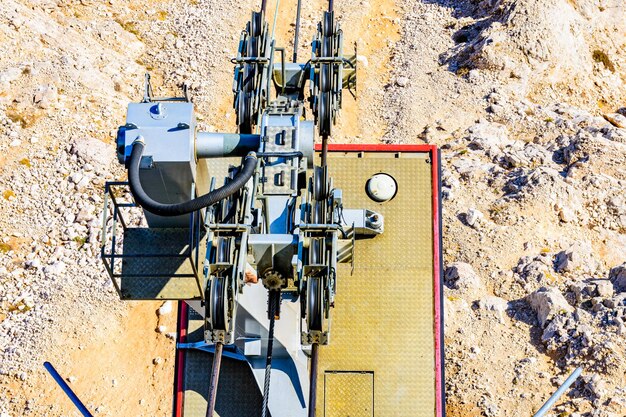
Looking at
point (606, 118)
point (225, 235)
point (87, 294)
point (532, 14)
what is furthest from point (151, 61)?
point (225, 235)

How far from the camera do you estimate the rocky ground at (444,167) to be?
1955 cm

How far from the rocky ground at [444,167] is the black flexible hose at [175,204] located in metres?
9.57

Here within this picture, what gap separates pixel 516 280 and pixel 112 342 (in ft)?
29.0

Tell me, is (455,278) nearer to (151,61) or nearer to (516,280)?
(516,280)

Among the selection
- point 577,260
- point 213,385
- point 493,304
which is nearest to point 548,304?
point 493,304

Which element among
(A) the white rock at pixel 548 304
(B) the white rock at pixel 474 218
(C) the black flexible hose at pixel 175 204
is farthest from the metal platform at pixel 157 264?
(B) the white rock at pixel 474 218

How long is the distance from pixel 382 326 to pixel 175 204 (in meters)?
5.64

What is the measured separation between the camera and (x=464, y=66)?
27.5 metres

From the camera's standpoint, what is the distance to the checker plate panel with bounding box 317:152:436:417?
48.5 ft

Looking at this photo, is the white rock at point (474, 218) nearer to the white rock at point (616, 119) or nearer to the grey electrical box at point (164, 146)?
the white rock at point (616, 119)

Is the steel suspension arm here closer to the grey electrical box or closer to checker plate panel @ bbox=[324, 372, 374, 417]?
the grey electrical box

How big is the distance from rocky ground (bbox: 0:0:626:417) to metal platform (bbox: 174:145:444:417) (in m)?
4.30

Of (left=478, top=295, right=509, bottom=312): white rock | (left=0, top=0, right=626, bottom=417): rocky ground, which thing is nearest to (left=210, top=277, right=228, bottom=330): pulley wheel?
(left=0, top=0, right=626, bottom=417): rocky ground

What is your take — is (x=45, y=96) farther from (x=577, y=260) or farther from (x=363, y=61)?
(x=577, y=260)
